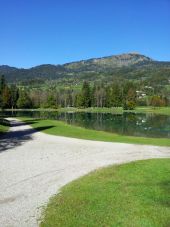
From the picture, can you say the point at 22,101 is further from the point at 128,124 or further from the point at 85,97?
the point at 128,124

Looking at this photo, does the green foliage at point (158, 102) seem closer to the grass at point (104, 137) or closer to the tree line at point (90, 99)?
Result: the tree line at point (90, 99)

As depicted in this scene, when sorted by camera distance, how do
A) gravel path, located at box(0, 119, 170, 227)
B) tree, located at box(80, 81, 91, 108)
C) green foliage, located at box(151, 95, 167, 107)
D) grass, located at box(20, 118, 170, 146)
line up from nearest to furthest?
gravel path, located at box(0, 119, 170, 227) → grass, located at box(20, 118, 170, 146) → tree, located at box(80, 81, 91, 108) → green foliage, located at box(151, 95, 167, 107)

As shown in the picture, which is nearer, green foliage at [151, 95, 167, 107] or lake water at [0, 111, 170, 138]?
lake water at [0, 111, 170, 138]

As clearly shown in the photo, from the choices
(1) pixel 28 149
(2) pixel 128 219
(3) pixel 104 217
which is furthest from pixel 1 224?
(1) pixel 28 149

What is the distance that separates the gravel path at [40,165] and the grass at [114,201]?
0.67m

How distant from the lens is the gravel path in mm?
12625

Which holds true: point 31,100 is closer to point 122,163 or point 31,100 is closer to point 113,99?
point 113,99

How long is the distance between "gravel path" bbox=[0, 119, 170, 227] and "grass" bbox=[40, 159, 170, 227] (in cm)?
67

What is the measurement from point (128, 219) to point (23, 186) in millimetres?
5966

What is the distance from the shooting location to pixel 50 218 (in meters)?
11.5

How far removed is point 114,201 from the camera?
13.1 meters

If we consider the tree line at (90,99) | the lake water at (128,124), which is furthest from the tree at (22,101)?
the lake water at (128,124)

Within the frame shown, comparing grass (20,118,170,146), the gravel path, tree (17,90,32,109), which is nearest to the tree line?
tree (17,90,32,109)

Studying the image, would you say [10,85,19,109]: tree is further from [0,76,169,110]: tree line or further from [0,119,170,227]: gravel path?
[0,119,170,227]: gravel path
